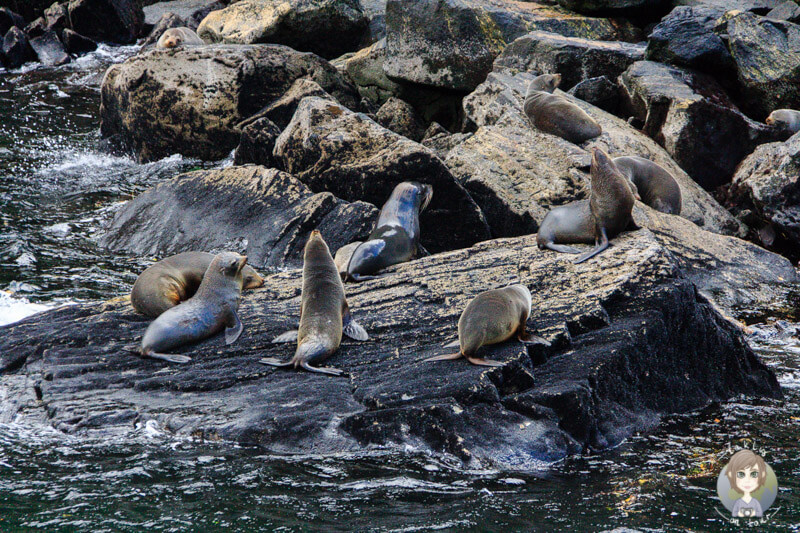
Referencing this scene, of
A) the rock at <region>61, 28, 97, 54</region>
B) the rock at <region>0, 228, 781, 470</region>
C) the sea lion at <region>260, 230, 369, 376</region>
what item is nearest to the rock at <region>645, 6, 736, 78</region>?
the rock at <region>0, 228, 781, 470</region>

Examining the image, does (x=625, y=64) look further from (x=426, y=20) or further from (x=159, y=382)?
(x=159, y=382)

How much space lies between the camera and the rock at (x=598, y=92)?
43.0 feet

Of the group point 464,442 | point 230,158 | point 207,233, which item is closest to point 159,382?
point 464,442

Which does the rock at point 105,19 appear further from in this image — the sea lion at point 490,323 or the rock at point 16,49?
the sea lion at point 490,323

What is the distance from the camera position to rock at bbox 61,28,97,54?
24344 millimetres

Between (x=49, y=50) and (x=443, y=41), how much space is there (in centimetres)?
1504

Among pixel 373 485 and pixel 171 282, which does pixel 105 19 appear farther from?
pixel 373 485

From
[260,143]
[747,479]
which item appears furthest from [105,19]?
[747,479]

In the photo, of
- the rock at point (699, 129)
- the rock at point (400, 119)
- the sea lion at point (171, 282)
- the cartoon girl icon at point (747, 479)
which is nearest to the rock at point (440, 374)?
the sea lion at point (171, 282)

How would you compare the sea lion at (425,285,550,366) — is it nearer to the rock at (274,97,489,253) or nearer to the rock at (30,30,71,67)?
the rock at (274,97,489,253)

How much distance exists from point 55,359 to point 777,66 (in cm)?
1169

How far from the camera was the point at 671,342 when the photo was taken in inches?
231

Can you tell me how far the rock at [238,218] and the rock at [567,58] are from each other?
5.64m

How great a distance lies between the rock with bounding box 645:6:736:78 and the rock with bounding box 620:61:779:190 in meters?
0.81
